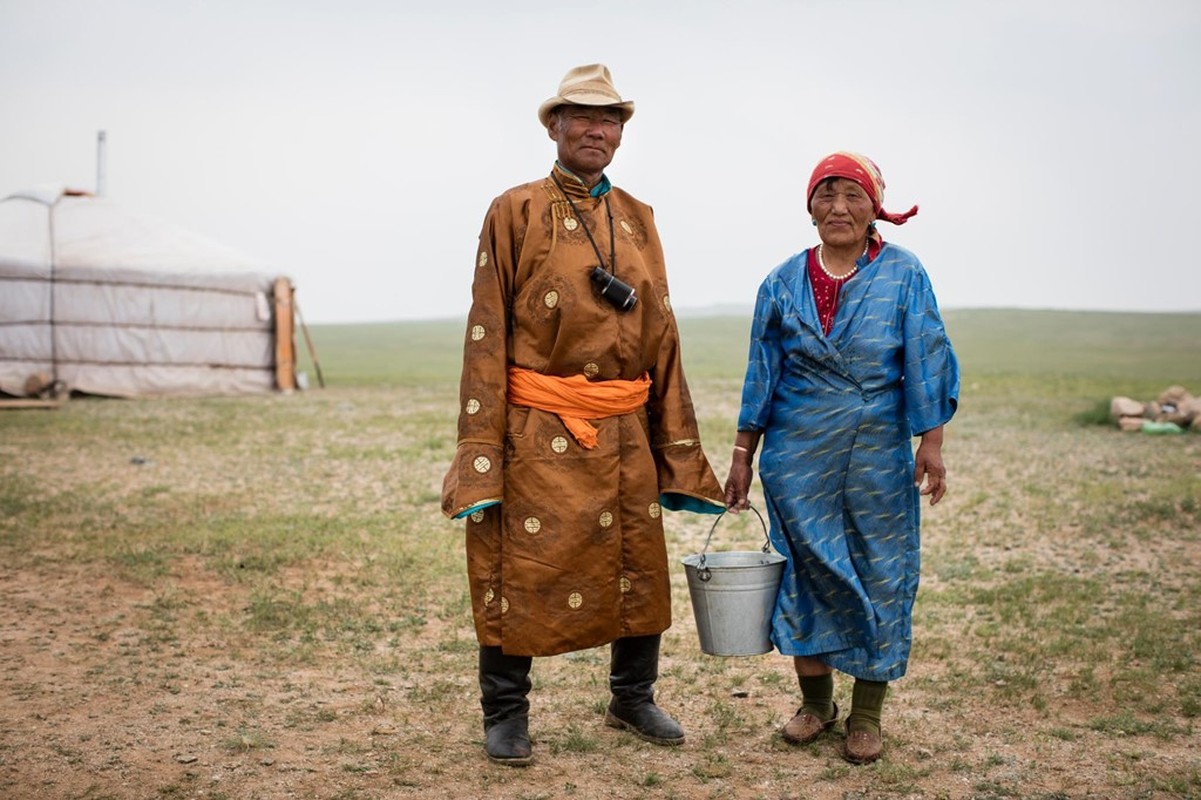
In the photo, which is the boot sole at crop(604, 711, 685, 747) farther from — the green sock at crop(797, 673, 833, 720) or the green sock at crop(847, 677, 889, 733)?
the green sock at crop(847, 677, 889, 733)

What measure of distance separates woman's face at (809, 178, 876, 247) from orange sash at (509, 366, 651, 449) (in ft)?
2.37

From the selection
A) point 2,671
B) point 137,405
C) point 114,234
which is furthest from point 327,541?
point 114,234

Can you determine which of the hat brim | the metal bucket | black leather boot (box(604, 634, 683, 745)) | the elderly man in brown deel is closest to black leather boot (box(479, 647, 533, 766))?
the elderly man in brown deel

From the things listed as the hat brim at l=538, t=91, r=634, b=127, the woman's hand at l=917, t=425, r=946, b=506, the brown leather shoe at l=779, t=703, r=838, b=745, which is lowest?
the brown leather shoe at l=779, t=703, r=838, b=745

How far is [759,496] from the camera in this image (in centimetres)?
865

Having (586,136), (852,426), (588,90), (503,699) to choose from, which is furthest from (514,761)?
(588,90)

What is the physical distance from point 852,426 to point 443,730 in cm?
149

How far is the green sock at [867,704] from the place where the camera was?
11.3 ft

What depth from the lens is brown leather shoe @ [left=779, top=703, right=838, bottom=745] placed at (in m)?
3.56

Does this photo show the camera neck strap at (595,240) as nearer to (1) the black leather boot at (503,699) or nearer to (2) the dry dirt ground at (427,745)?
(1) the black leather boot at (503,699)

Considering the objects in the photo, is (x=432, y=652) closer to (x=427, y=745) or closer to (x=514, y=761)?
(x=427, y=745)

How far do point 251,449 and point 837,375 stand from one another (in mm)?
8067

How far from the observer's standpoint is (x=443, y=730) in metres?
3.71

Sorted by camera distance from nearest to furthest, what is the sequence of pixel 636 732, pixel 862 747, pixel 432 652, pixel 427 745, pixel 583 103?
1. pixel 583 103
2. pixel 862 747
3. pixel 427 745
4. pixel 636 732
5. pixel 432 652
